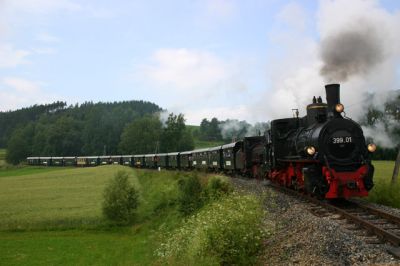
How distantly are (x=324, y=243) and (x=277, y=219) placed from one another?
4.29 m

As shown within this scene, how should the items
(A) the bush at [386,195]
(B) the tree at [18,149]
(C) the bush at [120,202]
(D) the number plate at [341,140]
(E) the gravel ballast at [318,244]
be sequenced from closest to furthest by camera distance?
(E) the gravel ballast at [318,244]
(D) the number plate at [341,140]
(A) the bush at [386,195]
(C) the bush at [120,202]
(B) the tree at [18,149]

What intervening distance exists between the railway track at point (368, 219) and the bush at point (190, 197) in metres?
8.25

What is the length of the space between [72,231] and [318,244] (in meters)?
23.4

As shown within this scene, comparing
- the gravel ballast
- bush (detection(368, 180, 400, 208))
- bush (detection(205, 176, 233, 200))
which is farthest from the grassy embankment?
bush (detection(368, 180, 400, 208))

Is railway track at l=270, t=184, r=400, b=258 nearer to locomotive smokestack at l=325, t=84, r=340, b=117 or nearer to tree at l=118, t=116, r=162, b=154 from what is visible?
locomotive smokestack at l=325, t=84, r=340, b=117

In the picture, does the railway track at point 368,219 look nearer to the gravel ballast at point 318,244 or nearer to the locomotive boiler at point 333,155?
the gravel ballast at point 318,244

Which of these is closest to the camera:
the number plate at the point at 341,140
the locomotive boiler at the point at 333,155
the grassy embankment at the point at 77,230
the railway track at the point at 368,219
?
the railway track at the point at 368,219

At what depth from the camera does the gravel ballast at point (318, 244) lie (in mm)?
9117

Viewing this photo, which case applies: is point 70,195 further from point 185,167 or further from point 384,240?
point 384,240

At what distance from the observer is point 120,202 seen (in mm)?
31812

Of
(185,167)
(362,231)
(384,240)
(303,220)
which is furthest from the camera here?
(185,167)

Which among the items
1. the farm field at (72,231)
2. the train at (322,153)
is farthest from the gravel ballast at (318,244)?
the farm field at (72,231)

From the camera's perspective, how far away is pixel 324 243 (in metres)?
10.2

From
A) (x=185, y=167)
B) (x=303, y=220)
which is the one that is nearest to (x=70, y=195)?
(x=185, y=167)
